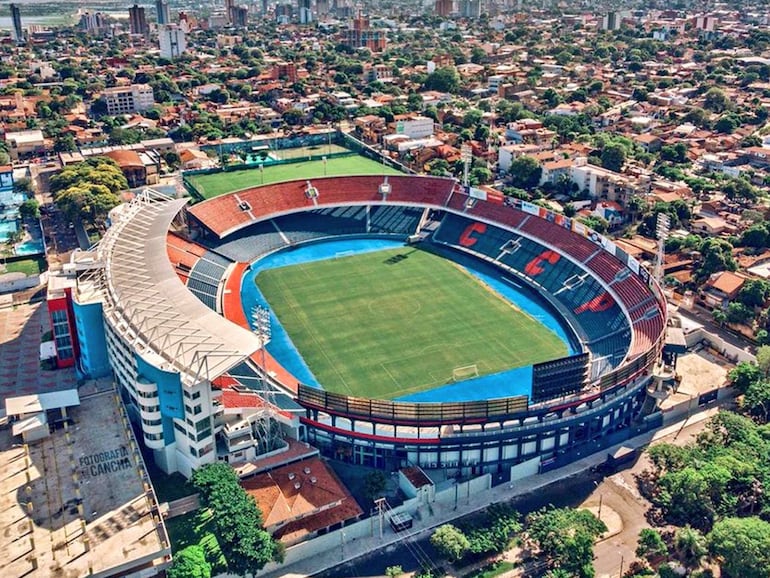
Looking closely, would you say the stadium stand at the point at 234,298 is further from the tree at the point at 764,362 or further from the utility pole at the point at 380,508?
the tree at the point at 764,362

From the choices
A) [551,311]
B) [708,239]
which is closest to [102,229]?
[551,311]

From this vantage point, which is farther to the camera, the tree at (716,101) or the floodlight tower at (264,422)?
the tree at (716,101)

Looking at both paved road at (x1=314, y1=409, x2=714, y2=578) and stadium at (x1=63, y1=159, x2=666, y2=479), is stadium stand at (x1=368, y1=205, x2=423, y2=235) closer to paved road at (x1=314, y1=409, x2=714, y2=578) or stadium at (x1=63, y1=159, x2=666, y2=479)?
stadium at (x1=63, y1=159, x2=666, y2=479)

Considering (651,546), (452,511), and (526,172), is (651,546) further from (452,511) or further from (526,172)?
(526,172)

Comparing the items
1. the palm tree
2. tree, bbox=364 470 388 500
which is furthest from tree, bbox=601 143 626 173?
tree, bbox=364 470 388 500

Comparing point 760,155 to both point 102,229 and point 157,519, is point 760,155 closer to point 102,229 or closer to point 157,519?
point 102,229

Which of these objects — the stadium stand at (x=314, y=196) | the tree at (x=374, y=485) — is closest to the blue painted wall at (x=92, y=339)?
the tree at (x=374, y=485)

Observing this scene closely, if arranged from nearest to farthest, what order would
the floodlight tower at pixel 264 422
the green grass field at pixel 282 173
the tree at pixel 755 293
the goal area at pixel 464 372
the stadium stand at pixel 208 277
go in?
the floodlight tower at pixel 264 422 < the goal area at pixel 464 372 < the tree at pixel 755 293 < the stadium stand at pixel 208 277 < the green grass field at pixel 282 173
